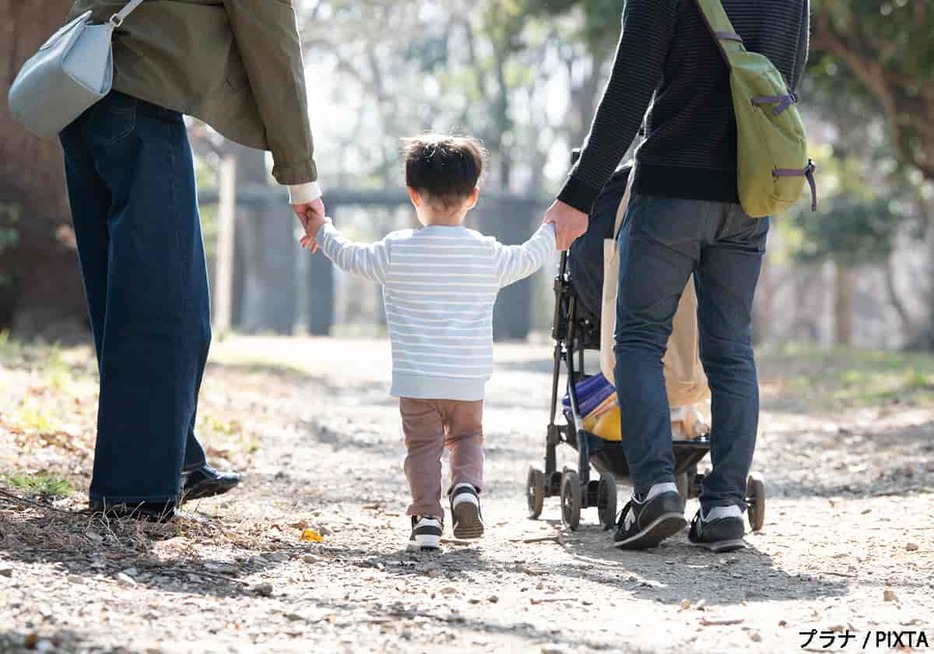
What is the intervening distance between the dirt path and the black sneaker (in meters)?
0.08

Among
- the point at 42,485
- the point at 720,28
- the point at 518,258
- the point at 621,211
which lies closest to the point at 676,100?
the point at 720,28

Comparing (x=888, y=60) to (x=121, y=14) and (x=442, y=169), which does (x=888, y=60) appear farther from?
(x=121, y=14)

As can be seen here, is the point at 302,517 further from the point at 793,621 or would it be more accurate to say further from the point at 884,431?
the point at 884,431

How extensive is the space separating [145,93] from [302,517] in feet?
5.81

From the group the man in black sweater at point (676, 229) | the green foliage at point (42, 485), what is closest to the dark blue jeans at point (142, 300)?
the green foliage at point (42, 485)

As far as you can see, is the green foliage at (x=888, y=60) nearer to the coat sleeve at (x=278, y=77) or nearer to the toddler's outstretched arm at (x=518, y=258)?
the toddler's outstretched arm at (x=518, y=258)

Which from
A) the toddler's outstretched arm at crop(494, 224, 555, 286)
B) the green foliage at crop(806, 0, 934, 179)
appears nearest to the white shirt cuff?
the toddler's outstretched arm at crop(494, 224, 555, 286)

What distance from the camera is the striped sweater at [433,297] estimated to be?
4.59 metres

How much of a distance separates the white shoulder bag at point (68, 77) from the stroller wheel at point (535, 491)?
7.07ft

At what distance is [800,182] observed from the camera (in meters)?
4.60

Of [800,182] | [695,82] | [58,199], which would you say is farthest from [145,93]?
[58,199]

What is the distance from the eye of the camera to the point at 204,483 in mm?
4855

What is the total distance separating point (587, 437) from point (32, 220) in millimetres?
7914

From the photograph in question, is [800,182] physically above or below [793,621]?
above
